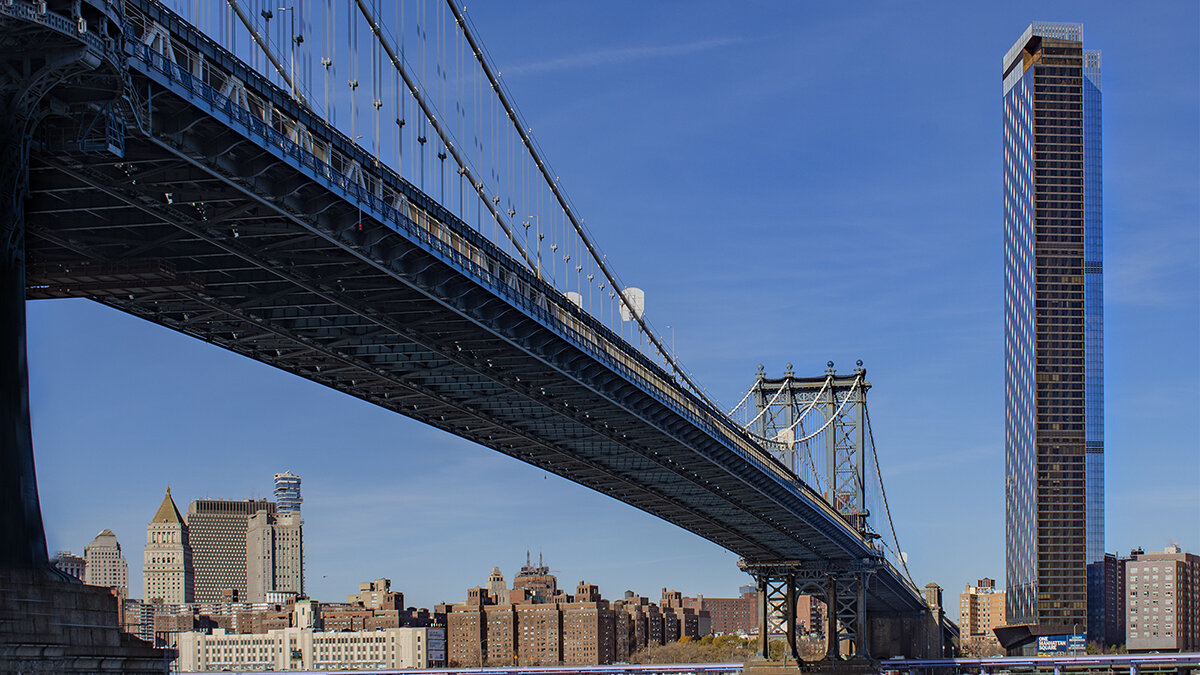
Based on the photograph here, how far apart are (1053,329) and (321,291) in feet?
443

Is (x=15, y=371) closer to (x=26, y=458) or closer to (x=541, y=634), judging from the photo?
(x=26, y=458)

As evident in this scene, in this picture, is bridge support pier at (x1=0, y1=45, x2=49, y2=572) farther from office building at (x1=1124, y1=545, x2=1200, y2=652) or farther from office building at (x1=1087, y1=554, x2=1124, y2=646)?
office building at (x1=1124, y1=545, x2=1200, y2=652)

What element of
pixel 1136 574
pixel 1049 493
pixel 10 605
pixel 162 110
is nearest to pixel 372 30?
pixel 162 110

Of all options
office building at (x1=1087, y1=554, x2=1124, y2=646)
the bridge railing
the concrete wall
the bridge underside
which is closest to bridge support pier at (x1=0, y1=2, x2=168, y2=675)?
the concrete wall

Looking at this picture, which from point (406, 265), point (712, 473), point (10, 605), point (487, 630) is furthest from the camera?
point (487, 630)

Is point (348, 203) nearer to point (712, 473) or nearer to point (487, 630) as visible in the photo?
point (712, 473)

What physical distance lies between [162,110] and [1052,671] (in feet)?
322

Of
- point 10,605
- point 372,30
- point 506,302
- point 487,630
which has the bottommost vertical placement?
point 487,630

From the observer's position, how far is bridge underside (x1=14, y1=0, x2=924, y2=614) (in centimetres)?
2991

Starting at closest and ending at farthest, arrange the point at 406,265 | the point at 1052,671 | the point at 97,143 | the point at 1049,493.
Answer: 1. the point at 97,143
2. the point at 406,265
3. the point at 1052,671
4. the point at 1049,493

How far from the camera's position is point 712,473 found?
6631cm

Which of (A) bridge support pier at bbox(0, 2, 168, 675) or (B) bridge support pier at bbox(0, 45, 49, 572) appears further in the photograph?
(B) bridge support pier at bbox(0, 45, 49, 572)

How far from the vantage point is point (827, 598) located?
8938 cm

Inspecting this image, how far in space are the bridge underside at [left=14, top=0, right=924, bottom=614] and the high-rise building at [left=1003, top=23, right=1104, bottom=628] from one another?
10243 centimetres
